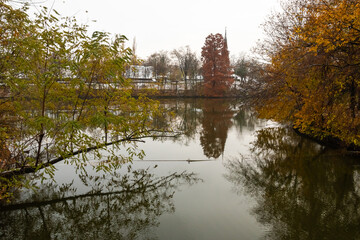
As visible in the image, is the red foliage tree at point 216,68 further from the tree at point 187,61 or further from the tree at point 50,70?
the tree at point 50,70

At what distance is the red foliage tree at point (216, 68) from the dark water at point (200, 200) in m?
33.7

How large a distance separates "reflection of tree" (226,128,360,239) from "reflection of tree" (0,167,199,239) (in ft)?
8.61

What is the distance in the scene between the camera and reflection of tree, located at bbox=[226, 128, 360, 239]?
652 centimetres

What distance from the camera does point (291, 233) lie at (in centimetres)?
623

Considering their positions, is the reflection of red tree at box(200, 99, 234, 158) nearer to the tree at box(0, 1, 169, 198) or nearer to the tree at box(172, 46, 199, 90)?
Result: the tree at box(0, 1, 169, 198)

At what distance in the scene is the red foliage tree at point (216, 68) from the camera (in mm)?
45469

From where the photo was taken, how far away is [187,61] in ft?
199

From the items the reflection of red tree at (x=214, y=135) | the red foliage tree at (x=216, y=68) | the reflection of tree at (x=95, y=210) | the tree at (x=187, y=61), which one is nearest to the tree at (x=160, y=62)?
the tree at (x=187, y=61)

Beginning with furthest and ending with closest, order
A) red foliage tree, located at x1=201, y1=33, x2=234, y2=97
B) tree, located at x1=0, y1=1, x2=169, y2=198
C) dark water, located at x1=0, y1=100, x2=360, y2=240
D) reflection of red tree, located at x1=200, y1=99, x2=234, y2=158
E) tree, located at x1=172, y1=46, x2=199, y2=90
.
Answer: tree, located at x1=172, y1=46, x2=199, y2=90
red foliage tree, located at x1=201, y1=33, x2=234, y2=97
reflection of red tree, located at x1=200, y1=99, x2=234, y2=158
dark water, located at x1=0, y1=100, x2=360, y2=240
tree, located at x1=0, y1=1, x2=169, y2=198

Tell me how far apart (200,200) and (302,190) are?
3652mm

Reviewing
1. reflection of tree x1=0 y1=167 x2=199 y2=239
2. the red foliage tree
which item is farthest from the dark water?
the red foliage tree

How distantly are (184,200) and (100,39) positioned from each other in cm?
540

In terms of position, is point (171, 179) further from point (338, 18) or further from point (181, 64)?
point (181, 64)

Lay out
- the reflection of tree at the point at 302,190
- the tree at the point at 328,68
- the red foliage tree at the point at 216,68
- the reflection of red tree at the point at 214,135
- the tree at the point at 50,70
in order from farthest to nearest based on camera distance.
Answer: the red foliage tree at the point at 216,68, the reflection of red tree at the point at 214,135, the tree at the point at 328,68, the reflection of tree at the point at 302,190, the tree at the point at 50,70
